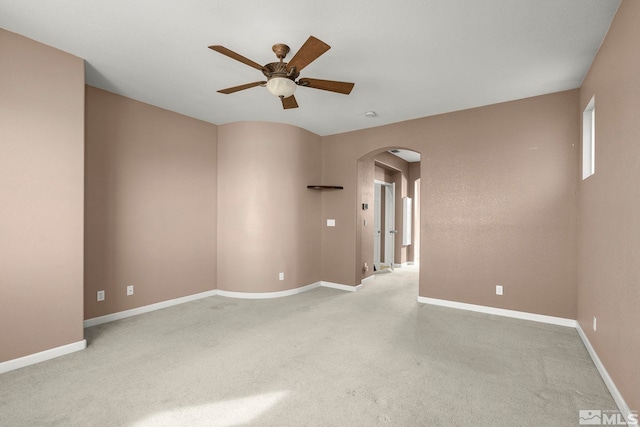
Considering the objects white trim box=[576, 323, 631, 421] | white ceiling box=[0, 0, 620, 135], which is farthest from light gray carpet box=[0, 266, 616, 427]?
white ceiling box=[0, 0, 620, 135]

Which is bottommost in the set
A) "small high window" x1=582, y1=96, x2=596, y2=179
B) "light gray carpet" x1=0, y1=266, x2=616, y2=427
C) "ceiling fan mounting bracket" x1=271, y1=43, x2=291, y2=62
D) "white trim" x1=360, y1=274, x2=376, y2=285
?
"light gray carpet" x1=0, y1=266, x2=616, y2=427

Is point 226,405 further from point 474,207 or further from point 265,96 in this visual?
point 474,207

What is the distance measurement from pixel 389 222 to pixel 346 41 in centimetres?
576

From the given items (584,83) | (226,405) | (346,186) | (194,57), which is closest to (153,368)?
(226,405)

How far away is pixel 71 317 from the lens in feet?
9.32

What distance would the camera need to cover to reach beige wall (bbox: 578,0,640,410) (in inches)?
72.6

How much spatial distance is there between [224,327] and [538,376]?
10.1ft

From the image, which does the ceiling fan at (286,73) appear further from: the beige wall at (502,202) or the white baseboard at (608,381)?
the white baseboard at (608,381)

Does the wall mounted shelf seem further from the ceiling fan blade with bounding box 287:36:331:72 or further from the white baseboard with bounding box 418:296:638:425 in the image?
the ceiling fan blade with bounding box 287:36:331:72

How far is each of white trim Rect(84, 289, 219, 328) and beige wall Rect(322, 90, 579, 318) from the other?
343cm

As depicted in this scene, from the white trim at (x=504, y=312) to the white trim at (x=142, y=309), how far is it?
3.40 m

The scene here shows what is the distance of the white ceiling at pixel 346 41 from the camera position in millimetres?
2240

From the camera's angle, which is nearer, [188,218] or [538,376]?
[538,376]

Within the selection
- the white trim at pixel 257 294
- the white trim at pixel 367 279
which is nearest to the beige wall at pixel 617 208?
the white trim at pixel 367 279
